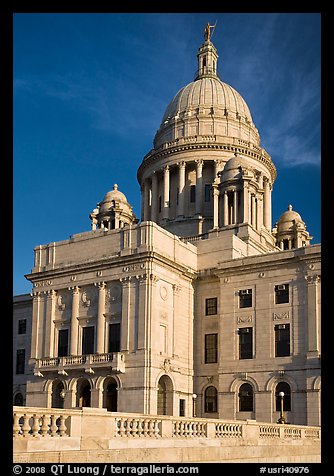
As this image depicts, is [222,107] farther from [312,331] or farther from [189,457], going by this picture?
[189,457]

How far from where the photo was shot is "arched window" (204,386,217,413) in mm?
51281

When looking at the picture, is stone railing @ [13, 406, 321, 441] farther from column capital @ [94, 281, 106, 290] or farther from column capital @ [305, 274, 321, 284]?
column capital @ [94, 281, 106, 290]

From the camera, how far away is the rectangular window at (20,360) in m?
62.5

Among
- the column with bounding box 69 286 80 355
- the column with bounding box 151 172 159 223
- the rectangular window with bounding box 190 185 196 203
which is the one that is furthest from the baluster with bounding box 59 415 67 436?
the column with bounding box 151 172 159 223

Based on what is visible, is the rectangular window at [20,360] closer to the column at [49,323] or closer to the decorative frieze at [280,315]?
the column at [49,323]

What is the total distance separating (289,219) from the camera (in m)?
72.5

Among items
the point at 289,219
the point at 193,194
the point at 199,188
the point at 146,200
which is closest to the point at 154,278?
the point at 199,188

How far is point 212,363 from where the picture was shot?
170 ft

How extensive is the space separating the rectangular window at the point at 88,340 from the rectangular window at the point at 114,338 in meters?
1.80

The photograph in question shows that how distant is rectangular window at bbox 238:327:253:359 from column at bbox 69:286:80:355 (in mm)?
12667

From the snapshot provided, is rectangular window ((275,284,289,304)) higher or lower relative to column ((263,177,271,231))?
lower
